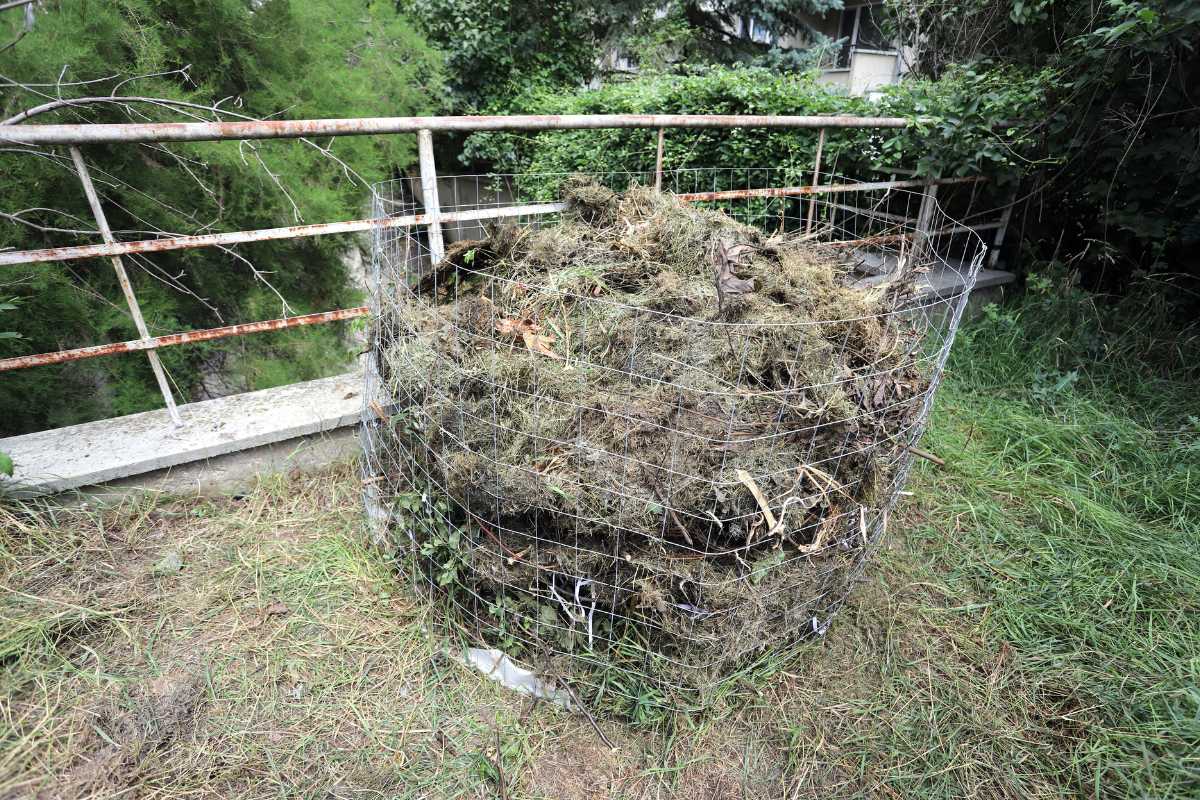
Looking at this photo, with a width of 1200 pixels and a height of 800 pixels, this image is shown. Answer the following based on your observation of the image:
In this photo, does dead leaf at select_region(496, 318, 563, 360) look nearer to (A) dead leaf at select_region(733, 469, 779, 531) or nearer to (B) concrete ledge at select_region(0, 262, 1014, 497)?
(A) dead leaf at select_region(733, 469, 779, 531)

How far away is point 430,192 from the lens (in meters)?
2.45

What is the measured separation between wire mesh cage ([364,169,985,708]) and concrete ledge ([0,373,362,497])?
1.56 ft

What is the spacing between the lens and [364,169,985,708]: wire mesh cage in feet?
5.39

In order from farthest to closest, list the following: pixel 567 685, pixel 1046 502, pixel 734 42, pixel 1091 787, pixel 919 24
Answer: pixel 734 42, pixel 919 24, pixel 1046 502, pixel 567 685, pixel 1091 787

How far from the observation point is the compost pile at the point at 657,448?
1638 millimetres

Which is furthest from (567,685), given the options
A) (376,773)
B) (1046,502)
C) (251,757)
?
(1046,502)

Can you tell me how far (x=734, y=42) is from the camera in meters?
9.51

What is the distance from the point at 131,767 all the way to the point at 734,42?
10.8 m

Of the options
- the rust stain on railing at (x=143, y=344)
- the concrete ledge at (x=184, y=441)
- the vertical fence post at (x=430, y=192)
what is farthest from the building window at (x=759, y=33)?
the concrete ledge at (x=184, y=441)

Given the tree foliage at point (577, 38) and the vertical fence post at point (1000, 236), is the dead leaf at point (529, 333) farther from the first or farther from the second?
the tree foliage at point (577, 38)

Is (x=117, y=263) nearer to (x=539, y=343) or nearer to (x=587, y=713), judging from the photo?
(x=539, y=343)

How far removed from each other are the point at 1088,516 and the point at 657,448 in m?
1.98

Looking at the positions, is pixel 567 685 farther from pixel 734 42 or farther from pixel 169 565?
pixel 734 42

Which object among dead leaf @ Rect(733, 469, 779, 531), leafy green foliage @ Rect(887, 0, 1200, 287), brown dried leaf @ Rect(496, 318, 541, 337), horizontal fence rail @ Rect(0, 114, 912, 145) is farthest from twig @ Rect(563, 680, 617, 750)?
leafy green foliage @ Rect(887, 0, 1200, 287)
